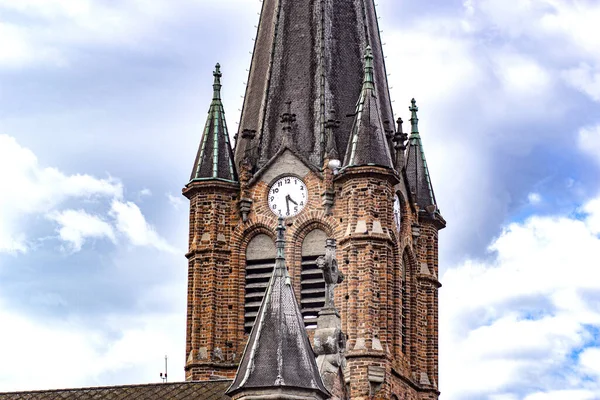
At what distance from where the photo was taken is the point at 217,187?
70.7m

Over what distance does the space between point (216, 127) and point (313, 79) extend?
371 centimetres

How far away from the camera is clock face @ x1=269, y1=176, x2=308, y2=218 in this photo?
230 ft

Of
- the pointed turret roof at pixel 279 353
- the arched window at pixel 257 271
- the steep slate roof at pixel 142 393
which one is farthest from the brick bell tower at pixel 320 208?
the pointed turret roof at pixel 279 353

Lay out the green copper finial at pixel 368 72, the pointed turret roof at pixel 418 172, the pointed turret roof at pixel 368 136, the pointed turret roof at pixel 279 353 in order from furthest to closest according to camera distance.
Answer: the pointed turret roof at pixel 418 172, the green copper finial at pixel 368 72, the pointed turret roof at pixel 368 136, the pointed turret roof at pixel 279 353

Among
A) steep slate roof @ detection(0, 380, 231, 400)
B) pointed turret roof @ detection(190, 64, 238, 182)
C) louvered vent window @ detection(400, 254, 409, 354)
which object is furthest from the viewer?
louvered vent window @ detection(400, 254, 409, 354)

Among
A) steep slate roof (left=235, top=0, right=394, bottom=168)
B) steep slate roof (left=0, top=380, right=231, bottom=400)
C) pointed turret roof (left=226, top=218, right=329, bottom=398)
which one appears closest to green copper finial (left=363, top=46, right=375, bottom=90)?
steep slate roof (left=235, top=0, right=394, bottom=168)

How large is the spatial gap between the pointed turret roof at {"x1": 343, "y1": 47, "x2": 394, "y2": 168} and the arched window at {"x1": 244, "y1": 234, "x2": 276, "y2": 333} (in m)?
3.77

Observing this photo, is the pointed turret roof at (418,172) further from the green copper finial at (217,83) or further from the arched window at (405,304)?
the green copper finial at (217,83)

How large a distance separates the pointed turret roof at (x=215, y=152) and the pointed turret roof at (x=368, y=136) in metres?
4.18

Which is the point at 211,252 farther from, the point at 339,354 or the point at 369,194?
the point at 339,354

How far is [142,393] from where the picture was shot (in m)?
62.3

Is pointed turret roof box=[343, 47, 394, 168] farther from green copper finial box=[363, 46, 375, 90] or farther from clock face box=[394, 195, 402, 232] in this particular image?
clock face box=[394, 195, 402, 232]

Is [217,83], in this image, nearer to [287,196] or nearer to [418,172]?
[287,196]

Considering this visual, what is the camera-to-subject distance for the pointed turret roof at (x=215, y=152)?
7100 cm
